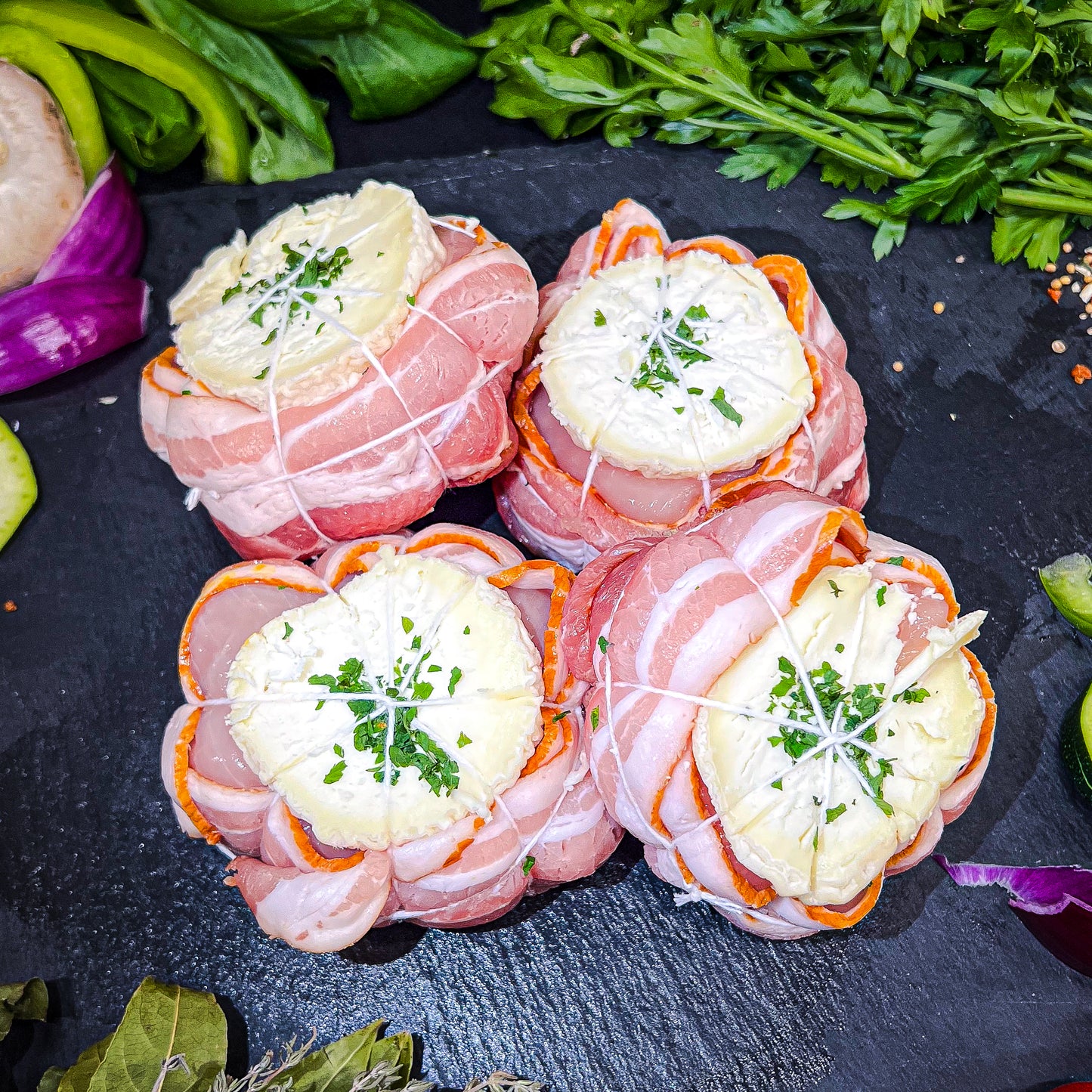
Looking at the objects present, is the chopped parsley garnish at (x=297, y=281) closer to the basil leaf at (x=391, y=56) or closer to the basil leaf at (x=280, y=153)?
the basil leaf at (x=280, y=153)

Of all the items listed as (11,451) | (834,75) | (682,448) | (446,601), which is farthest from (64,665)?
(834,75)

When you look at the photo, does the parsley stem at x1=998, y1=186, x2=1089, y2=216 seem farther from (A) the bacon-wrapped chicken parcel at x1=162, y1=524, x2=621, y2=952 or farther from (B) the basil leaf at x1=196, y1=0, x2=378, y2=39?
(B) the basil leaf at x1=196, y1=0, x2=378, y2=39

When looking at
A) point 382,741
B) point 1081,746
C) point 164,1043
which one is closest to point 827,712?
point 382,741

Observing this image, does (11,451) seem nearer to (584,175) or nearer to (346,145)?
(346,145)

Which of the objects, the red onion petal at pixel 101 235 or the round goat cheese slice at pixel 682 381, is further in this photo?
the red onion petal at pixel 101 235

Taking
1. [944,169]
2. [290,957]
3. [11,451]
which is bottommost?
[290,957]

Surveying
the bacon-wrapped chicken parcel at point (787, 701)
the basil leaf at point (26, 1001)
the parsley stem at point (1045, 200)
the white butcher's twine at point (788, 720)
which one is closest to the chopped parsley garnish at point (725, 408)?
the bacon-wrapped chicken parcel at point (787, 701)

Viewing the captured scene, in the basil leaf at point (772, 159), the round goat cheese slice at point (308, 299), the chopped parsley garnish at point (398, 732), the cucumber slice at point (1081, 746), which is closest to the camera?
the chopped parsley garnish at point (398, 732)
